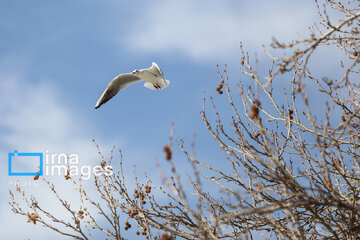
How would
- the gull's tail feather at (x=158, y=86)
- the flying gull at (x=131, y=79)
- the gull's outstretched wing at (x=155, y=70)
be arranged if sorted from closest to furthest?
the gull's outstretched wing at (x=155, y=70), the flying gull at (x=131, y=79), the gull's tail feather at (x=158, y=86)

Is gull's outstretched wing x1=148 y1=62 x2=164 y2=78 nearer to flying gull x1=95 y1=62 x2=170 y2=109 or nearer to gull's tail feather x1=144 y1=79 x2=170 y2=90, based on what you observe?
flying gull x1=95 y1=62 x2=170 y2=109

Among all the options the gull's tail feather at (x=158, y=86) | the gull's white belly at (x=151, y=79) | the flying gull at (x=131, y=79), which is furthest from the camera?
the gull's tail feather at (x=158, y=86)

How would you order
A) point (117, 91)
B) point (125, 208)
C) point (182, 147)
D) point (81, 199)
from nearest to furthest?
point (125, 208) < point (81, 199) < point (182, 147) < point (117, 91)

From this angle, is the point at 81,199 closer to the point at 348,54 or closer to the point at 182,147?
the point at 182,147

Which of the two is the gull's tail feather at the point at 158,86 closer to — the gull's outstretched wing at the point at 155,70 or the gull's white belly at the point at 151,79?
the gull's white belly at the point at 151,79

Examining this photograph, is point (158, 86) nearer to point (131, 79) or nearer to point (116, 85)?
point (131, 79)

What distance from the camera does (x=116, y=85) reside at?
8469 millimetres

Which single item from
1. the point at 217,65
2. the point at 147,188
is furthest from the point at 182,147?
the point at 217,65

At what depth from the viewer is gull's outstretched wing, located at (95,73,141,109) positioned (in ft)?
27.2

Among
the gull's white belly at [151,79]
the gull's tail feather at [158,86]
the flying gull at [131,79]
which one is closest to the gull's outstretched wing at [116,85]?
the flying gull at [131,79]

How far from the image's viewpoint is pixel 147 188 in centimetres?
452

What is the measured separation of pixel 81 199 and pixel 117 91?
4208mm

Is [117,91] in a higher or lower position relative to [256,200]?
higher

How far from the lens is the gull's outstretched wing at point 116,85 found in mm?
8305
